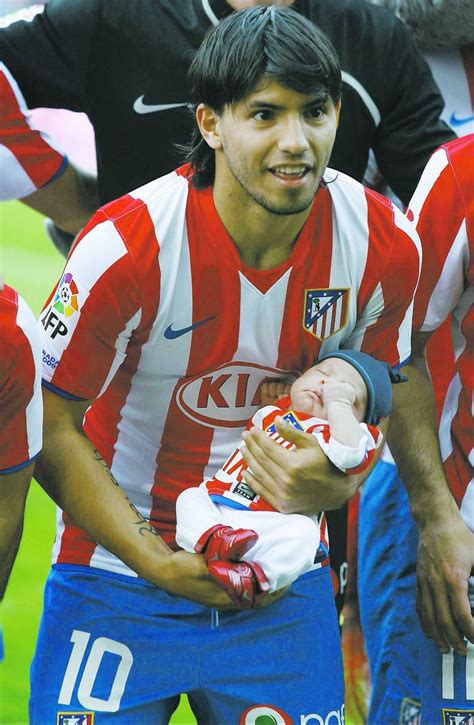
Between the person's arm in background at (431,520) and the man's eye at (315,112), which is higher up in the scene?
the man's eye at (315,112)

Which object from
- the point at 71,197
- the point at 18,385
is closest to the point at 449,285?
the point at 18,385

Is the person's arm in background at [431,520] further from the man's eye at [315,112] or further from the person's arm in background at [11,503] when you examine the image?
the person's arm in background at [11,503]

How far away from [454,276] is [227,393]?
510mm

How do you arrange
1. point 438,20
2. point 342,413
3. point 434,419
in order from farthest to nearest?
1. point 438,20
2. point 434,419
3. point 342,413

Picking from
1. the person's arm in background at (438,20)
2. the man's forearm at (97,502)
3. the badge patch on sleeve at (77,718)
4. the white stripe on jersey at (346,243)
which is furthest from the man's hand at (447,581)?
the person's arm in background at (438,20)

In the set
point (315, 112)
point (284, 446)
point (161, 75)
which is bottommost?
point (284, 446)

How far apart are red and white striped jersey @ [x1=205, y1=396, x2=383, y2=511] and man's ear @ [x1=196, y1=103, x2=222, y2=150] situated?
0.46 metres

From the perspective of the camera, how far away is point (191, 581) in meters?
2.32

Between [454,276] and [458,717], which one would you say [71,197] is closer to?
[454,276]

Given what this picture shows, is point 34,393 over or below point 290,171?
below

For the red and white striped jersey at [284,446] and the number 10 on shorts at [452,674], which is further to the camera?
the number 10 on shorts at [452,674]

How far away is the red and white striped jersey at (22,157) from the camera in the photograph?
3.21 m

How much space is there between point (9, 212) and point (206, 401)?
2910 millimetres

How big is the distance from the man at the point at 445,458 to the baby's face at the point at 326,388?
0.30 m
